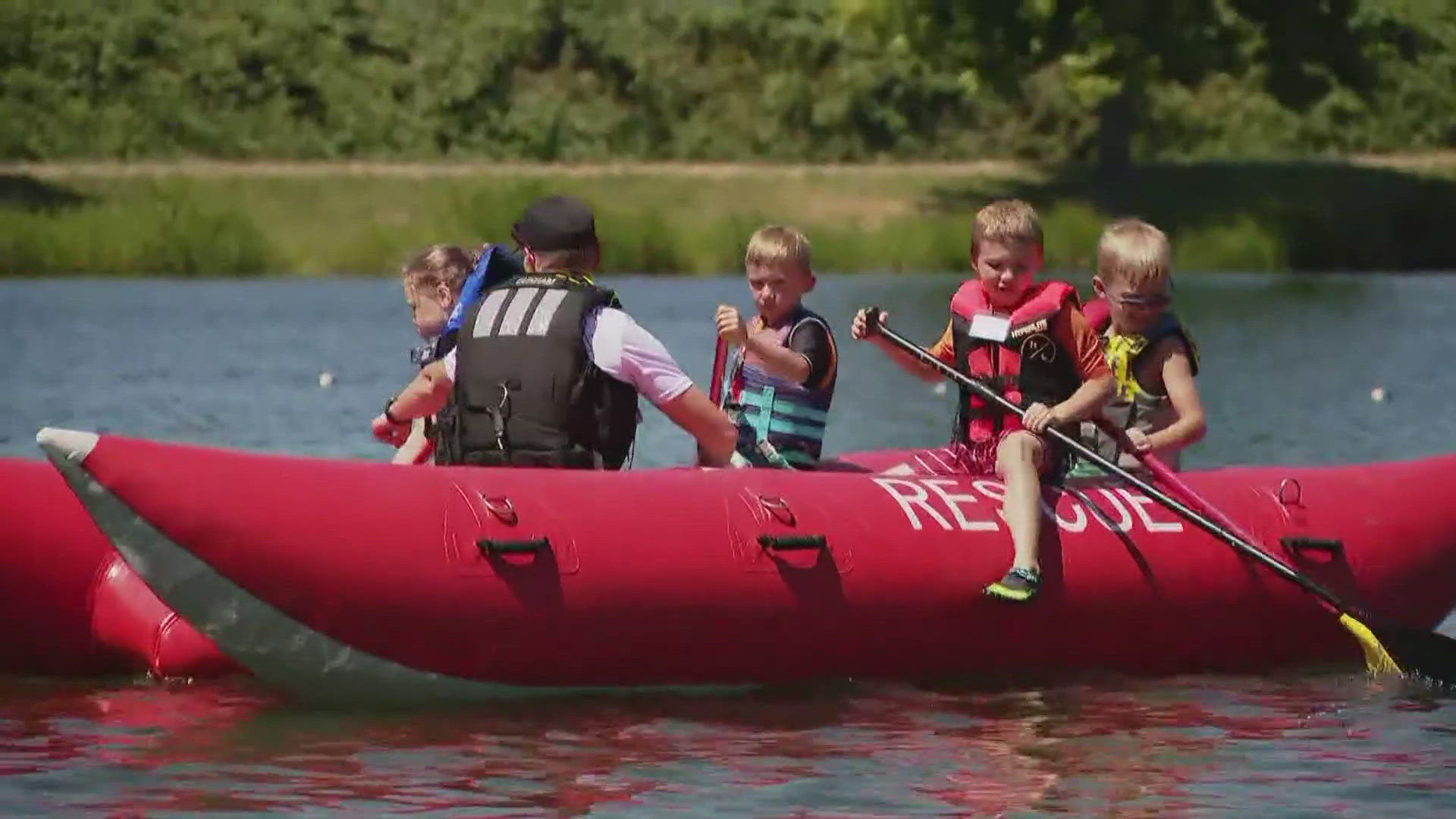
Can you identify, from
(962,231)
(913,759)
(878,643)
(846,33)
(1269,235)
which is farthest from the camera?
(846,33)

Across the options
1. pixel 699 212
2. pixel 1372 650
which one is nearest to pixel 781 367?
pixel 1372 650

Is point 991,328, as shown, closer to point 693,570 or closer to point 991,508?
point 991,508

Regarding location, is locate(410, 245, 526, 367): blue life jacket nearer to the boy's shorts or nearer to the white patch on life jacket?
the white patch on life jacket

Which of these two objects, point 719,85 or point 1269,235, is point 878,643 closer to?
point 1269,235

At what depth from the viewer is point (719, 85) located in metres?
47.1

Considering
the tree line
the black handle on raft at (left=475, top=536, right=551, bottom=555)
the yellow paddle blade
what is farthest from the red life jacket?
the tree line

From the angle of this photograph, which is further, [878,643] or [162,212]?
[162,212]

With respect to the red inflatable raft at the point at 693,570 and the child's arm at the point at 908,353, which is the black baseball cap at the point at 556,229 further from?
the child's arm at the point at 908,353

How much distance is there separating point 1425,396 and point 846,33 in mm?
24879

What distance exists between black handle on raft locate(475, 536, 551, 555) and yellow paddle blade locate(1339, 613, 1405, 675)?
270 centimetres

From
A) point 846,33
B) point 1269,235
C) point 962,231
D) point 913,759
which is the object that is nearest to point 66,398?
point 913,759

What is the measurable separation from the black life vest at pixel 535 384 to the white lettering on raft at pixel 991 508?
0.90m

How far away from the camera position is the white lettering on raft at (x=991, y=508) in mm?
8719

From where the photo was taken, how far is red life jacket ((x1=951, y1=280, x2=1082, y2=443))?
8.98 meters
